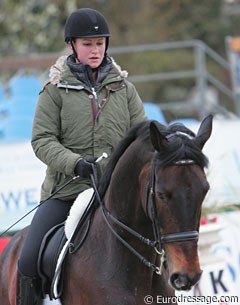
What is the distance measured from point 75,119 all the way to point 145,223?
2.99ft

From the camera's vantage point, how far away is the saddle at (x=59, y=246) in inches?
201

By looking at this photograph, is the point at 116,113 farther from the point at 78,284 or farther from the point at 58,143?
the point at 78,284

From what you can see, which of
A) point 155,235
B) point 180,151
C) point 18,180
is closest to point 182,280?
point 155,235

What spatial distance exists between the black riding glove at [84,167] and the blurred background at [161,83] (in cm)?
259

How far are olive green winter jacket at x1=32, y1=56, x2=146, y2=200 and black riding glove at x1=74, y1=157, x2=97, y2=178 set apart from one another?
13cm

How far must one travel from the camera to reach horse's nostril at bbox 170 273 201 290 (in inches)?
164

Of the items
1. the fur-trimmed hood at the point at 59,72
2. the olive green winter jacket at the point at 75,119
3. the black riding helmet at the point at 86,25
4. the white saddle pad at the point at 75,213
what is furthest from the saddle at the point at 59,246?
the black riding helmet at the point at 86,25

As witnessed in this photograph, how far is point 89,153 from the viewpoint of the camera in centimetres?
538

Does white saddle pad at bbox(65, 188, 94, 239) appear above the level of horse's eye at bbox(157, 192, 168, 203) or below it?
below

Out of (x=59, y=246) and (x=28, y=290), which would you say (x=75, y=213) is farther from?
(x=28, y=290)

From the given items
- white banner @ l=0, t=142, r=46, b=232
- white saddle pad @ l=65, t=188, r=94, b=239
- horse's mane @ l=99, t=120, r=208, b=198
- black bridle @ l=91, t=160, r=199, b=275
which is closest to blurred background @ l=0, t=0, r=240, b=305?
white banner @ l=0, t=142, r=46, b=232

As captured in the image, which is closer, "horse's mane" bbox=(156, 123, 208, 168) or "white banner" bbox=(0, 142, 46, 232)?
"horse's mane" bbox=(156, 123, 208, 168)

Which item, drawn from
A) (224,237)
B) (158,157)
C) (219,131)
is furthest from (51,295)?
(219,131)

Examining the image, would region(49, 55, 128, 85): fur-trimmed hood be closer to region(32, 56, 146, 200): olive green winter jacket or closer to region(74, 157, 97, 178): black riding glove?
region(32, 56, 146, 200): olive green winter jacket
